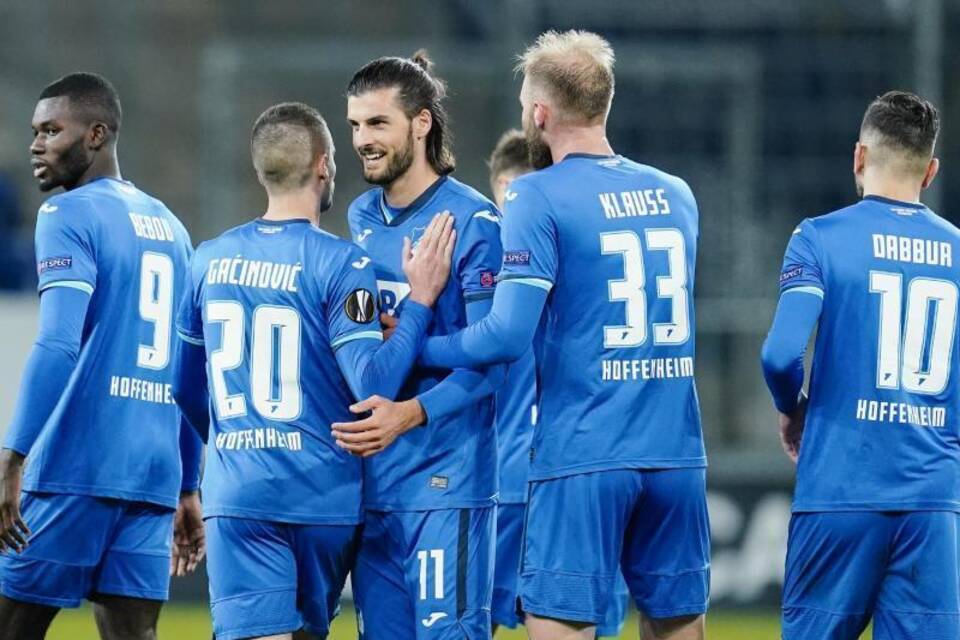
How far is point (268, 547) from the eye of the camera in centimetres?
497

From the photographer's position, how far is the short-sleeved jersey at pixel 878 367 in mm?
5156

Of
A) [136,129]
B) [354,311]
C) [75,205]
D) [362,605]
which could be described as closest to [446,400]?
[354,311]

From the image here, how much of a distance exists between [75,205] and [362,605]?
1.69m

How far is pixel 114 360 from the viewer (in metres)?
5.68

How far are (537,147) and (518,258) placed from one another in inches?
21.2

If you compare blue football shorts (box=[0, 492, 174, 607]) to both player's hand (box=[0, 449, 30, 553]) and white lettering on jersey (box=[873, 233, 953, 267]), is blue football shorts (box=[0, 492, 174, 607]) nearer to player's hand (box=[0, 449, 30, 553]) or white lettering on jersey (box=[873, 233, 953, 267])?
player's hand (box=[0, 449, 30, 553])

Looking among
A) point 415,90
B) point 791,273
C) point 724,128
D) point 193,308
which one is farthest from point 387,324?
point 724,128

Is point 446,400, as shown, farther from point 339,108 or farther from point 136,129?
point 136,129

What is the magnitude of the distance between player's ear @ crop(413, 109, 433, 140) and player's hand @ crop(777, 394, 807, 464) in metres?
1.51

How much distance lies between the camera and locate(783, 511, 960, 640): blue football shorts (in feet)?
16.8

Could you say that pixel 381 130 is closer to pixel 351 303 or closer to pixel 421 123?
pixel 421 123

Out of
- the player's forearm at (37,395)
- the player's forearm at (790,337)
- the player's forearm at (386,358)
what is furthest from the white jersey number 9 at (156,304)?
the player's forearm at (790,337)

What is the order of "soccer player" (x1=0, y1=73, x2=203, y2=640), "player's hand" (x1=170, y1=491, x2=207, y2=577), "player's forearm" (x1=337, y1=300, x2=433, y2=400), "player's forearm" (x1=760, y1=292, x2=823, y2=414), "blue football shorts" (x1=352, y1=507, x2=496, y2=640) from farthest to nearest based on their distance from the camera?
"player's hand" (x1=170, y1=491, x2=207, y2=577) → "soccer player" (x1=0, y1=73, x2=203, y2=640) → "player's forearm" (x1=760, y1=292, x2=823, y2=414) → "blue football shorts" (x1=352, y1=507, x2=496, y2=640) → "player's forearm" (x1=337, y1=300, x2=433, y2=400)

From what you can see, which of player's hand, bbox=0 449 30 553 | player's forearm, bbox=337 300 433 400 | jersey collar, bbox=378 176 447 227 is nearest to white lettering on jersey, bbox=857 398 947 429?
player's forearm, bbox=337 300 433 400
